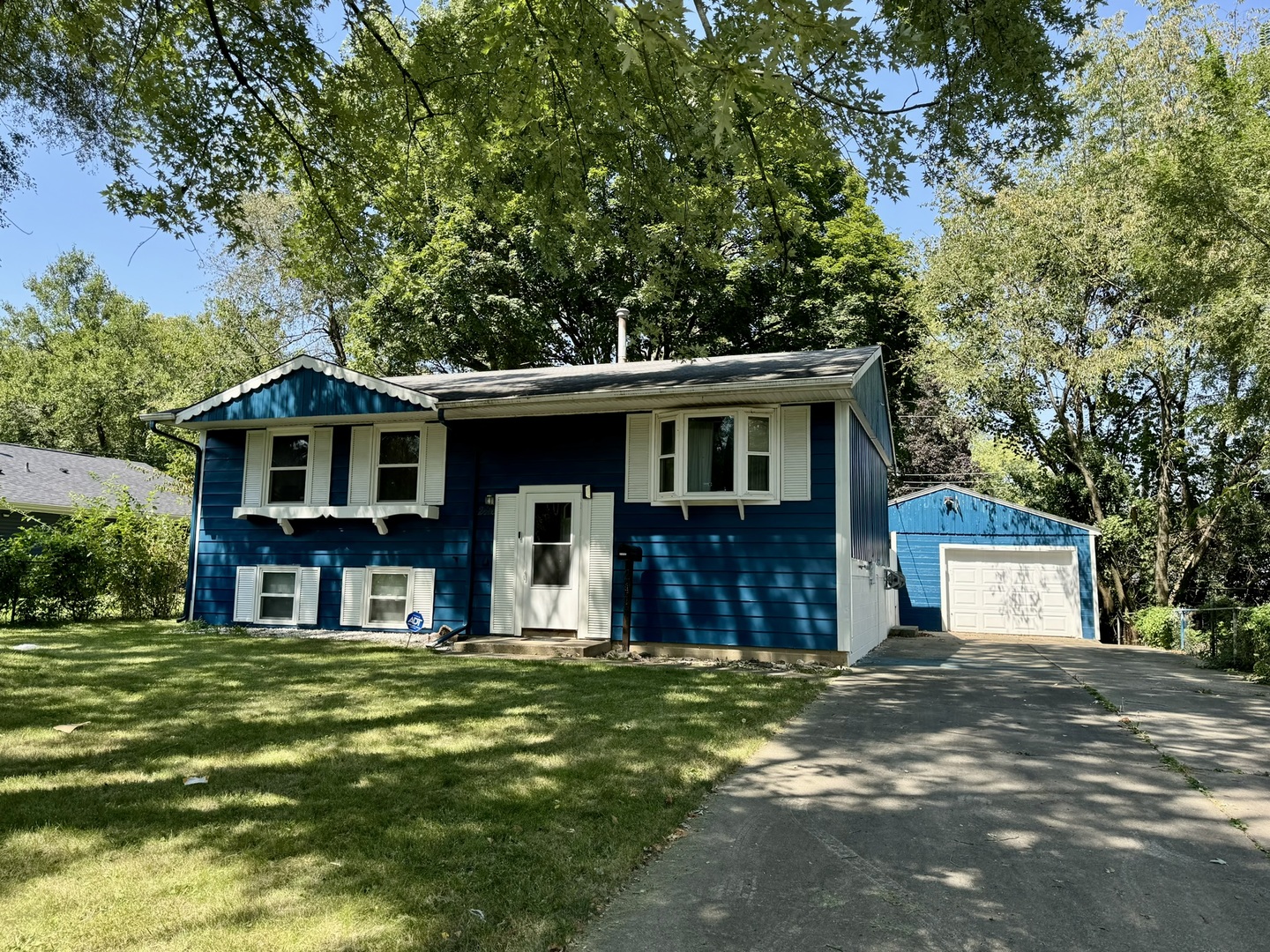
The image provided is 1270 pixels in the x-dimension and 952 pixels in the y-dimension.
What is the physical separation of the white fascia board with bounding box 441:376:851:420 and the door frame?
1.07 meters

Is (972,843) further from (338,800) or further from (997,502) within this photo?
(997,502)

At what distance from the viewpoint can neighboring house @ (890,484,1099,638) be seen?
1883 centimetres

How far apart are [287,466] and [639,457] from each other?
5980 mm

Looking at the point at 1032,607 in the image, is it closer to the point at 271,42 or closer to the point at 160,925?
the point at 271,42

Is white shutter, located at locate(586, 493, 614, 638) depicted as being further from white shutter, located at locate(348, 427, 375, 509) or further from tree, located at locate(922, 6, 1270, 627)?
tree, located at locate(922, 6, 1270, 627)

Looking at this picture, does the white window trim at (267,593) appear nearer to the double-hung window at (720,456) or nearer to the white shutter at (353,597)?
the white shutter at (353,597)

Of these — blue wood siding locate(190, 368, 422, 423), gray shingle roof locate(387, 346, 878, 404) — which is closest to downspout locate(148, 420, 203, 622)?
blue wood siding locate(190, 368, 422, 423)

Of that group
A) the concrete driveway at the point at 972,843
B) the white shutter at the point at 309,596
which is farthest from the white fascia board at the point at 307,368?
the concrete driveway at the point at 972,843

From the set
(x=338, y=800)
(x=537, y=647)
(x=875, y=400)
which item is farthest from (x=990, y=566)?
(x=338, y=800)

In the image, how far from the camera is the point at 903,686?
822 centimetres

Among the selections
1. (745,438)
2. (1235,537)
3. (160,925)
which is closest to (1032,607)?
(1235,537)

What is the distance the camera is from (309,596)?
40.8 feet

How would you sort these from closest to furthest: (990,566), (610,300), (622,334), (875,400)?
1. (875,400)
2. (622,334)
3. (990,566)
4. (610,300)

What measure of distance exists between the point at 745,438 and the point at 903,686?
3.58 metres
